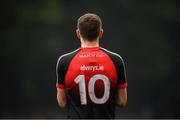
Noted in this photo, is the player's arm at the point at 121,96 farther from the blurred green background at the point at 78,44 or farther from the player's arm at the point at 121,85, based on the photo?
the blurred green background at the point at 78,44

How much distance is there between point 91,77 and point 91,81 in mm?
31

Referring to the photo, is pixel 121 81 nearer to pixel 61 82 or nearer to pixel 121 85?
pixel 121 85

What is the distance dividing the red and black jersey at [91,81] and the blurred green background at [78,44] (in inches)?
763

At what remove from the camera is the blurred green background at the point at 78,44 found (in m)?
27.6

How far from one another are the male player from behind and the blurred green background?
1939 centimetres

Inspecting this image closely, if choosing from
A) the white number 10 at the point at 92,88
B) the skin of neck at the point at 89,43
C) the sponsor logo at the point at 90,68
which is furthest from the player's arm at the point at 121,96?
the skin of neck at the point at 89,43

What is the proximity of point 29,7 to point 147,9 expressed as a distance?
4.29m

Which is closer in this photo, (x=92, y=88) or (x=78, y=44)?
(x=92, y=88)

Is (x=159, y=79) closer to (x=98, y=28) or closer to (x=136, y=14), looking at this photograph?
(x=136, y=14)

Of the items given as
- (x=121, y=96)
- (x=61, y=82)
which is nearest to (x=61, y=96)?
(x=61, y=82)

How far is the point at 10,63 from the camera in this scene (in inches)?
1134

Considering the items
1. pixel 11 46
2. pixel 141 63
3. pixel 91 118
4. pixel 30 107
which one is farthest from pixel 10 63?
pixel 91 118

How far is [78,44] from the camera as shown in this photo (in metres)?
27.2

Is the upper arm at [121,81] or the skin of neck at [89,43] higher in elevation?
the skin of neck at [89,43]
